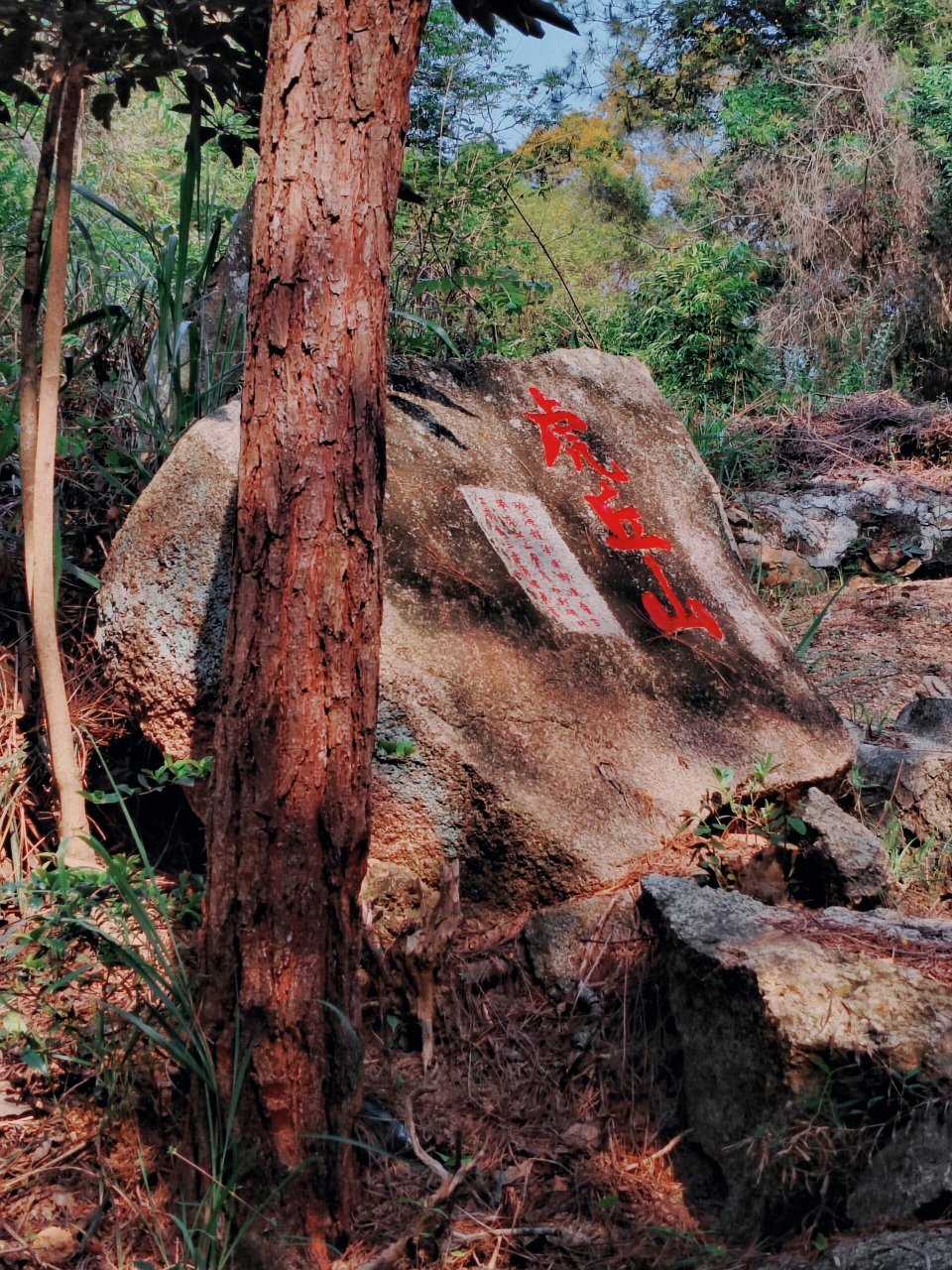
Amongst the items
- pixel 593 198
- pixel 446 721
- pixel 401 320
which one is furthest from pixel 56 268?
pixel 593 198

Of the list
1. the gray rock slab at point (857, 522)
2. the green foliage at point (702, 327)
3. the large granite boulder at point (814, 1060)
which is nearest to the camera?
the large granite boulder at point (814, 1060)

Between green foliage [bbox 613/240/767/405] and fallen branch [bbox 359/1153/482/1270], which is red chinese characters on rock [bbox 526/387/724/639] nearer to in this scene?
fallen branch [bbox 359/1153/482/1270]

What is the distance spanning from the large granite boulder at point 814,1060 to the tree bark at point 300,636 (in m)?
0.63

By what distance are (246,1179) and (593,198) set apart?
1690 centimetres

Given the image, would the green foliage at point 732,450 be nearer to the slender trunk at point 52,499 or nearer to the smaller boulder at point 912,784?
the smaller boulder at point 912,784

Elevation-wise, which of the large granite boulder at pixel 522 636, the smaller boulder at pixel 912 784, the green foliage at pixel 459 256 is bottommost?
the smaller boulder at pixel 912 784

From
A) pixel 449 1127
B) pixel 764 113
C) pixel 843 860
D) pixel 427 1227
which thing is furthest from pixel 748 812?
pixel 764 113

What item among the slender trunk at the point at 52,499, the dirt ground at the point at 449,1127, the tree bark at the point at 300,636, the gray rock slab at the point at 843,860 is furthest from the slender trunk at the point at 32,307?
the gray rock slab at the point at 843,860

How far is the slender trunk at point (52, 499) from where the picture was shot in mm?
2021

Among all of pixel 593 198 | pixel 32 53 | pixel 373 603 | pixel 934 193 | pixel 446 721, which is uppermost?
pixel 593 198

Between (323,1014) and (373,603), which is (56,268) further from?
(323,1014)

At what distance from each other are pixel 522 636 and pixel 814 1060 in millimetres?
1198

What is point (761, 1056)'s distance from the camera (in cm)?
168

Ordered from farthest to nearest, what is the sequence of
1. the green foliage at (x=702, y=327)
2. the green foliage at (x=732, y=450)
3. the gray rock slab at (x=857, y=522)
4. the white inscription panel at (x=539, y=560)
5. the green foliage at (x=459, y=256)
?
the green foliage at (x=702, y=327) < the green foliage at (x=732, y=450) < the gray rock slab at (x=857, y=522) < the green foliage at (x=459, y=256) < the white inscription panel at (x=539, y=560)
